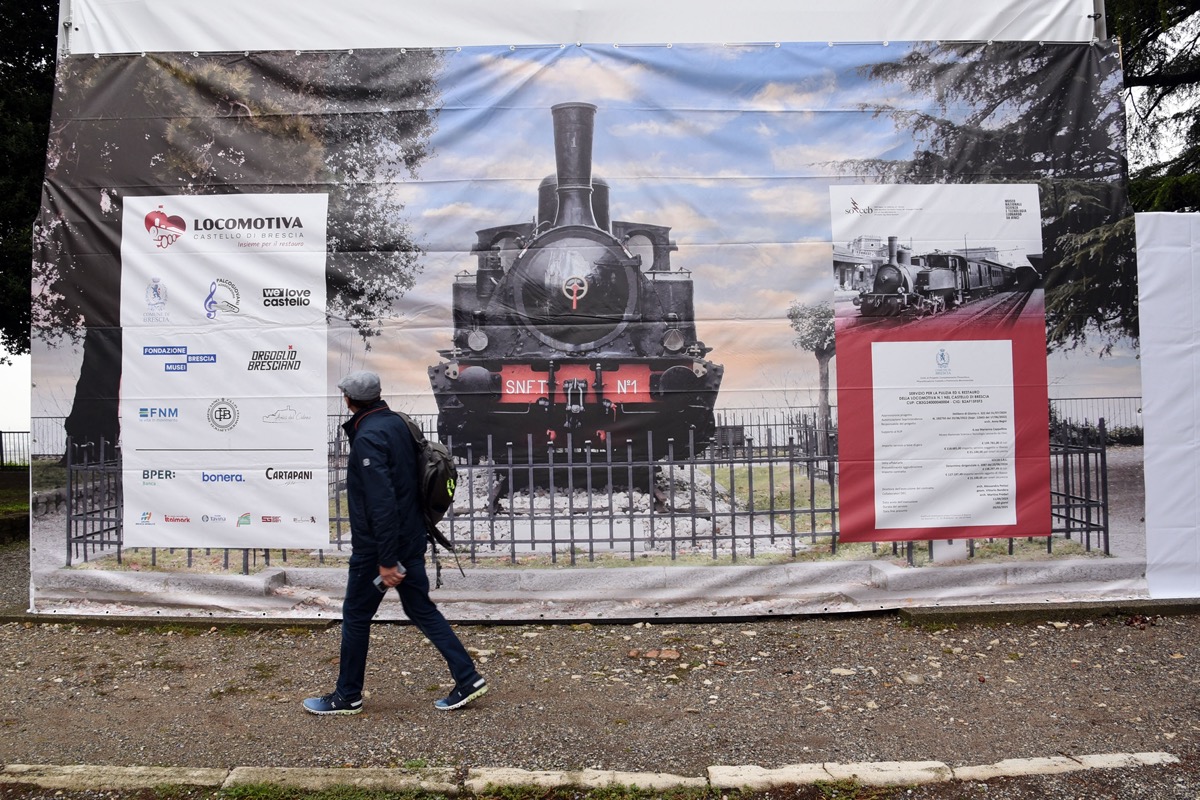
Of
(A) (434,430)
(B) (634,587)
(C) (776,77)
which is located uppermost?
(C) (776,77)

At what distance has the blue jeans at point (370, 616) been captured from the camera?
12.9 feet

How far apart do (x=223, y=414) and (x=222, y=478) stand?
0.42 metres

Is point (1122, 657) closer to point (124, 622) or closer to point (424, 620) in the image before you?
point (424, 620)

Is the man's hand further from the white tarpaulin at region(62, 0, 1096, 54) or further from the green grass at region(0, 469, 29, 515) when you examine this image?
the green grass at region(0, 469, 29, 515)

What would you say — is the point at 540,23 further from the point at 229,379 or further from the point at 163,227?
the point at 229,379

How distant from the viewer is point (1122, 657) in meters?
4.67

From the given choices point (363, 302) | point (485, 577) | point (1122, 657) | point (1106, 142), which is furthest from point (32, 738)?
point (1106, 142)

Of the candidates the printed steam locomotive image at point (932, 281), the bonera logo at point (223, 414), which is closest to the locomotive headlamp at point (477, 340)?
the bonera logo at point (223, 414)

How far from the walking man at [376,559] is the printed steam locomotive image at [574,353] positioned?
1328 mm

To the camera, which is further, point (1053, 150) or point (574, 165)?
point (1053, 150)

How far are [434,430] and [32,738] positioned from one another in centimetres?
258

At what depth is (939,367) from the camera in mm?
5340

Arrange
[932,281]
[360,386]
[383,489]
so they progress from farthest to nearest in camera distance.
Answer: [932,281], [360,386], [383,489]

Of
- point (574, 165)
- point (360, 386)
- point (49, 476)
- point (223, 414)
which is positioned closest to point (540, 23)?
point (574, 165)
